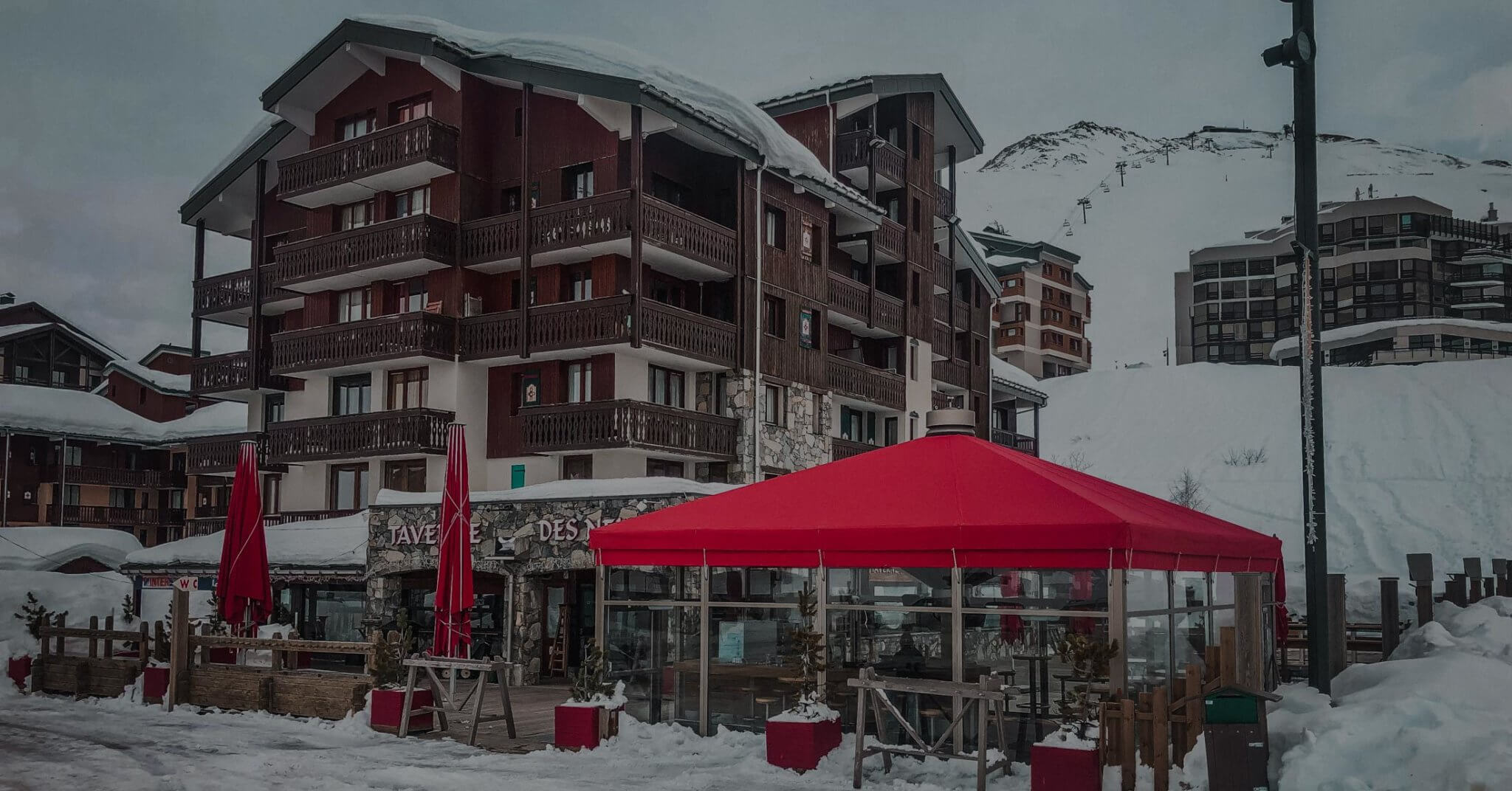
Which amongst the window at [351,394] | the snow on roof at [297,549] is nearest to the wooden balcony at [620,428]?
the snow on roof at [297,549]

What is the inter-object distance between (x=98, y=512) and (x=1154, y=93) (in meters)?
178

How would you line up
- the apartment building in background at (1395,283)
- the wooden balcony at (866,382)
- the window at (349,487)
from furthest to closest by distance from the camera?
the apartment building in background at (1395,283), the wooden balcony at (866,382), the window at (349,487)

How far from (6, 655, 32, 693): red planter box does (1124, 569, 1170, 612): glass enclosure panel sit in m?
16.5

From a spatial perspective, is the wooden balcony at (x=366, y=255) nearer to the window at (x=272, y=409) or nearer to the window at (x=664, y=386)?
the window at (x=272, y=409)

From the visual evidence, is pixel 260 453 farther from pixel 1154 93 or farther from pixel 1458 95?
pixel 1154 93

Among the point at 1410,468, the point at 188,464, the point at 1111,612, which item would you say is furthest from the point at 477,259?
the point at 1410,468

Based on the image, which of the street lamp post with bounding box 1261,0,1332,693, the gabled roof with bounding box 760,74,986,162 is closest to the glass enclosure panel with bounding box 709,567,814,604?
the street lamp post with bounding box 1261,0,1332,693

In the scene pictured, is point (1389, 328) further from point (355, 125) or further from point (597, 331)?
point (597, 331)

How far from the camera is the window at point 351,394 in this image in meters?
31.7

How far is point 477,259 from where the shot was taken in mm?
28984

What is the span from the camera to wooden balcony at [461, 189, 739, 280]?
87.5ft

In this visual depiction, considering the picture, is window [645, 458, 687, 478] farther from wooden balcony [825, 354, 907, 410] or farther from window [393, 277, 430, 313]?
window [393, 277, 430, 313]

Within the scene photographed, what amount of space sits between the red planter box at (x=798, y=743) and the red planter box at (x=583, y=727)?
2.02 metres

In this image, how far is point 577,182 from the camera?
94.8 feet
